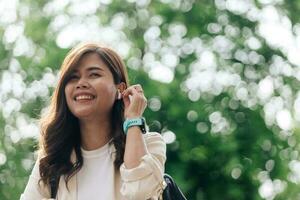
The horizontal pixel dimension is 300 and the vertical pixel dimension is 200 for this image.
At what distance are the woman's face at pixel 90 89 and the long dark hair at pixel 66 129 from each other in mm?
27

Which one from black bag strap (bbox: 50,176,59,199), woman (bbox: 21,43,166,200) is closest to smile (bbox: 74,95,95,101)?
woman (bbox: 21,43,166,200)

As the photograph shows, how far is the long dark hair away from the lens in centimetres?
365

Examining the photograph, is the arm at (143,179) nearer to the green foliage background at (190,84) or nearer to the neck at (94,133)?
the neck at (94,133)

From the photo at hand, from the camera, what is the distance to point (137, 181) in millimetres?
3416

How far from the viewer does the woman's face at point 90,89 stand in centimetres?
358

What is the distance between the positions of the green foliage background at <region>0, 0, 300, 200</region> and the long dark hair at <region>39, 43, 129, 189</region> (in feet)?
29.4

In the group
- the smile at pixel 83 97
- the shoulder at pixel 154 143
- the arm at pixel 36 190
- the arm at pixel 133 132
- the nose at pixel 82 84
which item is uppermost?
the nose at pixel 82 84

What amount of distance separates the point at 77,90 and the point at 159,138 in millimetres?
417

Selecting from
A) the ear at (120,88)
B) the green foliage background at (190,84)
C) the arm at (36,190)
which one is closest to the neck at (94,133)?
the ear at (120,88)

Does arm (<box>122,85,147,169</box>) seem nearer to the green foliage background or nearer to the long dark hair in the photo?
the long dark hair

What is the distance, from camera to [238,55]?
642 inches

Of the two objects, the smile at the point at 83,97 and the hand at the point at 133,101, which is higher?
the smile at the point at 83,97

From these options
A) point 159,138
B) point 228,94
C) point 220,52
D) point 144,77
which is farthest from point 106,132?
point 220,52

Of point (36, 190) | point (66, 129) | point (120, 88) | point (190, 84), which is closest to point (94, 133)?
point (66, 129)
